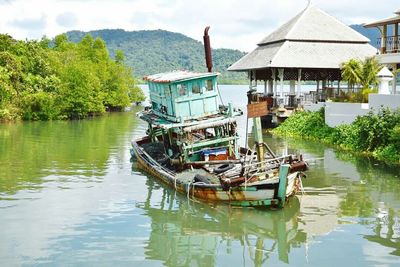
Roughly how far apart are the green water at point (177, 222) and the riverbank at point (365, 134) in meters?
1.31

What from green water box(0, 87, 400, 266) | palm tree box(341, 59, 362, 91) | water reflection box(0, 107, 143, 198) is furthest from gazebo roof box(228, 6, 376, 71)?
green water box(0, 87, 400, 266)

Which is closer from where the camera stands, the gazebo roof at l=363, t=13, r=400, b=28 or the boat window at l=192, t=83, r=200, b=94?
the boat window at l=192, t=83, r=200, b=94

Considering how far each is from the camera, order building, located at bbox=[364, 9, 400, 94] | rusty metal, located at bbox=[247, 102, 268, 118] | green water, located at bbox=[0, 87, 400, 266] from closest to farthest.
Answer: green water, located at bbox=[0, 87, 400, 266], rusty metal, located at bbox=[247, 102, 268, 118], building, located at bbox=[364, 9, 400, 94]

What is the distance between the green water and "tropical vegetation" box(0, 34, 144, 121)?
24154 millimetres

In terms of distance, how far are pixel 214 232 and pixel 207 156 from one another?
5893 mm

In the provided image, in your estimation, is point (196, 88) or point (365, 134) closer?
point (196, 88)

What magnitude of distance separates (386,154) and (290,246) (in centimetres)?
1263

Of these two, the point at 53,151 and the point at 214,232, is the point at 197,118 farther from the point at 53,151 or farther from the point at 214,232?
the point at 53,151

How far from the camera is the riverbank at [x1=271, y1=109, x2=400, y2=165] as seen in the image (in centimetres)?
2417

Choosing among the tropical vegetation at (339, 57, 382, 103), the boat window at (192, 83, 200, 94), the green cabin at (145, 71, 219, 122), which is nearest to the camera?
the green cabin at (145, 71, 219, 122)

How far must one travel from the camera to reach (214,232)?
559 inches

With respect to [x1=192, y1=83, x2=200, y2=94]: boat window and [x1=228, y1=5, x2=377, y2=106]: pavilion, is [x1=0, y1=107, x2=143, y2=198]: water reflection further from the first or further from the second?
[x1=228, y1=5, x2=377, y2=106]: pavilion

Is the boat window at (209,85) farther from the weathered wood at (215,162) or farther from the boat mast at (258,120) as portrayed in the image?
the boat mast at (258,120)

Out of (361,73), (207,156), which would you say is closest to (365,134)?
(361,73)
